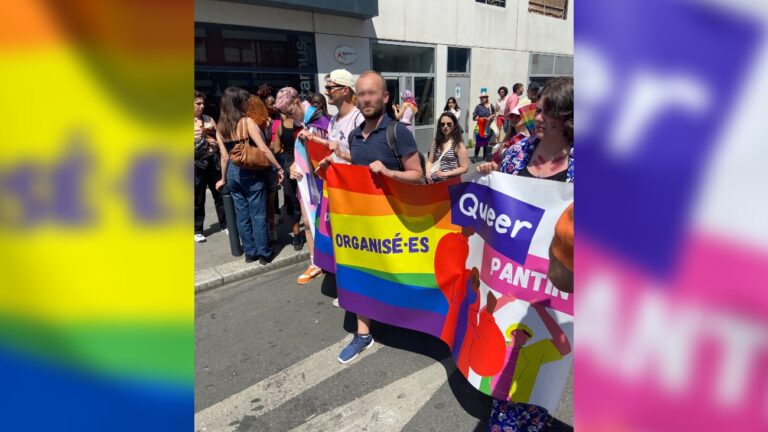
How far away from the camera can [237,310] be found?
13.9 ft

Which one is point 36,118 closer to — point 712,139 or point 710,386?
point 712,139

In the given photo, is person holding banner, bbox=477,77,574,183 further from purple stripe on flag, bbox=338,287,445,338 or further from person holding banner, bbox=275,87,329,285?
person holding banner, bbox=275,87,329,285

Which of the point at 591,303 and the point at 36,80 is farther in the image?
the point at 591,303

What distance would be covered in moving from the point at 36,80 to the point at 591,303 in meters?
0.87

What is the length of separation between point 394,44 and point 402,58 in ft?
1.96

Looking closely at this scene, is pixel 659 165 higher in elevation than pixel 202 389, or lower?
higher

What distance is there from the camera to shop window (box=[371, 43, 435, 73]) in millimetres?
11844

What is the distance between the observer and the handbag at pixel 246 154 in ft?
15.3

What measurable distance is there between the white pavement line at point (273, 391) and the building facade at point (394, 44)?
22.4 ft

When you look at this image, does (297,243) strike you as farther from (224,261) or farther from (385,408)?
(385,408)

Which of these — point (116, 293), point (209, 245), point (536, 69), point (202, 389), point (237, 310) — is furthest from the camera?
point (536, 69)

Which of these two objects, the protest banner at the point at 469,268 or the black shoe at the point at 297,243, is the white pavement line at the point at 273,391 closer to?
the protest banner at the point at 469,268

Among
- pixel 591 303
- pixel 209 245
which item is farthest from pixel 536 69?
pixel 591 303

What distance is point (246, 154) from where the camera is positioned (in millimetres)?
4664
